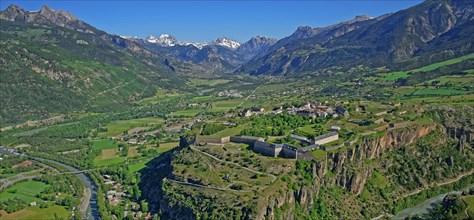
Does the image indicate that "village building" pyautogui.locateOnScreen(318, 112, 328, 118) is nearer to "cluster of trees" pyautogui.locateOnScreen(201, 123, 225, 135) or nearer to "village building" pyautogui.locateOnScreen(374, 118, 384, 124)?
"village building" pyautogui.locateOnScreen(374, 118, 384, 124)

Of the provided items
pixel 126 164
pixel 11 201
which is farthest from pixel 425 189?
pixel 11 201

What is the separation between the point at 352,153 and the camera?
313ft

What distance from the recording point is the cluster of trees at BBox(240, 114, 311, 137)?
10544 centimetres

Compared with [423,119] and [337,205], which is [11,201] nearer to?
[337,205]

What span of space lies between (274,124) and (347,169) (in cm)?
2763

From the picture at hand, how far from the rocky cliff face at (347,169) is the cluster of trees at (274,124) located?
633 inches

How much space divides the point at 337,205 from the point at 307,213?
7.77m

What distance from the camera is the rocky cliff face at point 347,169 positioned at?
79.2 meters

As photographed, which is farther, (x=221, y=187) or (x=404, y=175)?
(x=404, y=175)

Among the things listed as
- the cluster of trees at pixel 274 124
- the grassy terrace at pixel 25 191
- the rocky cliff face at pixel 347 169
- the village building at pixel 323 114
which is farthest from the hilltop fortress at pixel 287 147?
the grassy terrace at pixel 25 191

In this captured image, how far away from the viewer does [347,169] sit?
92875mm

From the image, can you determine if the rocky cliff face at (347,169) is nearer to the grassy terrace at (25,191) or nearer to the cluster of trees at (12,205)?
the cluster of trees at (12,205)

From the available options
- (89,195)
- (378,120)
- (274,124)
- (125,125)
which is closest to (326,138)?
(274,124)

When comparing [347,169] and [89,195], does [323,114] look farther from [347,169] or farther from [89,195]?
[89,195]
